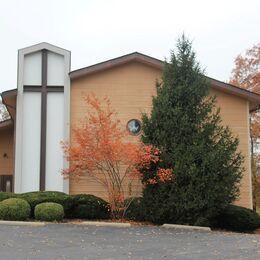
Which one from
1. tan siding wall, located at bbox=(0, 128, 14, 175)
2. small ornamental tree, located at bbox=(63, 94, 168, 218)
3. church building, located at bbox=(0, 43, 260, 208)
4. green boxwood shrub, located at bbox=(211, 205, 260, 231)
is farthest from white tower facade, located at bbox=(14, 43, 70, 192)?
green boxwood shrub, located at bbox=(211, 205, 260, 231)

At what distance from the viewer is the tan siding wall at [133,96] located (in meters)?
21.1

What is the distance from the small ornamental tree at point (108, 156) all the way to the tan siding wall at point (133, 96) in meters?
0.86

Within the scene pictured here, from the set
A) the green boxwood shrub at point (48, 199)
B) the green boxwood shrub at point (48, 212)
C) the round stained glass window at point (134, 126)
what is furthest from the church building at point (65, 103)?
the green boxwood shrub at point (48, 212)

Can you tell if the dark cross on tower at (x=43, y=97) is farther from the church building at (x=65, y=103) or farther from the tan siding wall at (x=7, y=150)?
the tan siding wall at (x=7, y=150)

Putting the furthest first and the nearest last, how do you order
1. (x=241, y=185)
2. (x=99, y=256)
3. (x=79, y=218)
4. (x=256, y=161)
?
(x=256, y=161)
(x=241, y=185)
(x=79, y=218)
(x=99, y=256)

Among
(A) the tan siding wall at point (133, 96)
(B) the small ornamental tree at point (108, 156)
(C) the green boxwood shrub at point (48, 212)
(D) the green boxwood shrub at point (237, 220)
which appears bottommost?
(D) the green boxwood shrub at point (237, 220)

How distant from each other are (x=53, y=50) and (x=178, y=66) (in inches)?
228

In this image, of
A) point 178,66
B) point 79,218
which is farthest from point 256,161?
Answer: point 79,218

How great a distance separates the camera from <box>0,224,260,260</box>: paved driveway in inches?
410

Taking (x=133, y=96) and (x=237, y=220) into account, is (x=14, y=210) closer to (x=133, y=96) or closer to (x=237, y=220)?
(x=133, y=96)

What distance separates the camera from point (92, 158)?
18.8m

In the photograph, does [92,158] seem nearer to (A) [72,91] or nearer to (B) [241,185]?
(A) [72,91]

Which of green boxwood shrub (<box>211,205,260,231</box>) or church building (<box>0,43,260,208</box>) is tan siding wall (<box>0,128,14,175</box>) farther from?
green boxwood shrub (<box>211,205,260,231</box>)

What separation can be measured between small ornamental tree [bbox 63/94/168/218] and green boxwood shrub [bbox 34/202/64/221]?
2.34 metres
